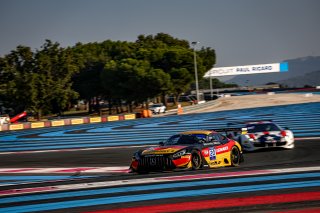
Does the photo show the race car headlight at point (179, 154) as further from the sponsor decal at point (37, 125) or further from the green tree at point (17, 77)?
the green tree at point (17, 77)

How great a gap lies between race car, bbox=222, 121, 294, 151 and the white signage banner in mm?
80479

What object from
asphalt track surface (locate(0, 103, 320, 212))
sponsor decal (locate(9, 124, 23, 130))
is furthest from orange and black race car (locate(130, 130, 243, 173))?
sponsor decal (locate(9, 124, 23, 130))

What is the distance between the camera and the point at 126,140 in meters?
26.2

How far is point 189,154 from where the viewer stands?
1214 cm

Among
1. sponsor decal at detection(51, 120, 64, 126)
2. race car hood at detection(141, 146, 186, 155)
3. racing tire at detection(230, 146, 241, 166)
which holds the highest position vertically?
race car hood at detection(141, 146, 186, 155)

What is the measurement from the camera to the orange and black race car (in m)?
11.9

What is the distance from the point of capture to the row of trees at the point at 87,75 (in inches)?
2288

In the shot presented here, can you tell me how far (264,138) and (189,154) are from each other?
6.26 metres

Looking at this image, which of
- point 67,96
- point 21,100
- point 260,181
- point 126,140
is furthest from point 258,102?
point 260,181

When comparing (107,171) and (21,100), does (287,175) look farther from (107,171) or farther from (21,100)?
(21,100)

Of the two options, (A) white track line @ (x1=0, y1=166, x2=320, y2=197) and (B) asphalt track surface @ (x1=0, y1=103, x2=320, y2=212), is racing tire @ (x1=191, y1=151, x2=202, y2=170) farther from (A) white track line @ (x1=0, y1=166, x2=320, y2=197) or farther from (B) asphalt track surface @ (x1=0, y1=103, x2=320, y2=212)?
(A) white track line @ (x1=0, y1=166, x2=320, y2=197)

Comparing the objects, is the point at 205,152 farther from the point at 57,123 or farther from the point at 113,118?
the point at 113,118

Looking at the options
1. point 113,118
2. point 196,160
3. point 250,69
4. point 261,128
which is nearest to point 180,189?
point 196,160

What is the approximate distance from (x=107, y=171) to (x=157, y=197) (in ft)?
20.8
